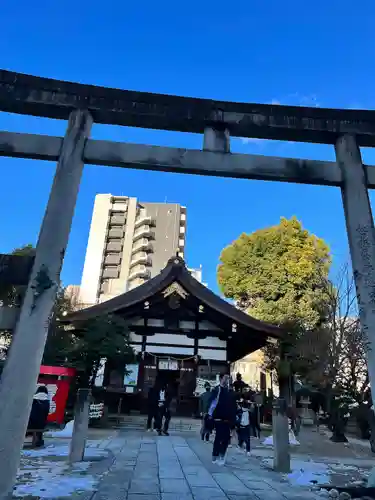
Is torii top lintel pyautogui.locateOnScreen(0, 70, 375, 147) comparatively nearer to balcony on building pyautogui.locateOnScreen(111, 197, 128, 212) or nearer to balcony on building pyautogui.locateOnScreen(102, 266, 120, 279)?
balcony on building pyautogui.locateOnScreen(102, 266, 120, 279)

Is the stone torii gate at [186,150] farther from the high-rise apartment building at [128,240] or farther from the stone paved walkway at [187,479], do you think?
the high-rise apartment building at [128,240]

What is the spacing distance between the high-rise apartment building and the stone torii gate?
5155 cm

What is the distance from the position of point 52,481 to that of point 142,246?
55.7 meters

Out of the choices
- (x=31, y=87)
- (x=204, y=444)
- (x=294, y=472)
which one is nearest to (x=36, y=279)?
(x=31, y=87)

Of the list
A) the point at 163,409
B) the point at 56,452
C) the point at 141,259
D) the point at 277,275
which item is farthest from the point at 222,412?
the point at 141,259

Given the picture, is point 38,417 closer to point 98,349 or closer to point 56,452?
point 56,452

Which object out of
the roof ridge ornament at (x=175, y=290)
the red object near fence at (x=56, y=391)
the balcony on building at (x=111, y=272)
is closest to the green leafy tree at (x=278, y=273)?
the roof ridge ornament at (x=175, y=290)

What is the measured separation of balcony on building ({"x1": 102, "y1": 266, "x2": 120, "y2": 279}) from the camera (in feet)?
193

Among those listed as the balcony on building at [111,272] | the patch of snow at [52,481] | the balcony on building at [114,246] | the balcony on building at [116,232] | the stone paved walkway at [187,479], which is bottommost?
the patch of snow at [52,481]

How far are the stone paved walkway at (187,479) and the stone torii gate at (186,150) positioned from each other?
8.54 feet

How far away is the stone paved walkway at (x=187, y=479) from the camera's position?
16.1ft

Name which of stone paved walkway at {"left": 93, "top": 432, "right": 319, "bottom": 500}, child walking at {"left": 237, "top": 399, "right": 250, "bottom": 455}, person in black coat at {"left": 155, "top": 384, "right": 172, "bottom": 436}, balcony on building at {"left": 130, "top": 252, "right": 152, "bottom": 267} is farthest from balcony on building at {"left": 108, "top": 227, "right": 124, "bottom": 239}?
stone paved walkway at {"left": 93, "top": 432, "right": 319, "bottom": 500}

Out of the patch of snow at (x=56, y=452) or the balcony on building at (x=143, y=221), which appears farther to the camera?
the balcony on building at (x=143, y=221)

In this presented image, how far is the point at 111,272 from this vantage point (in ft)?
194
